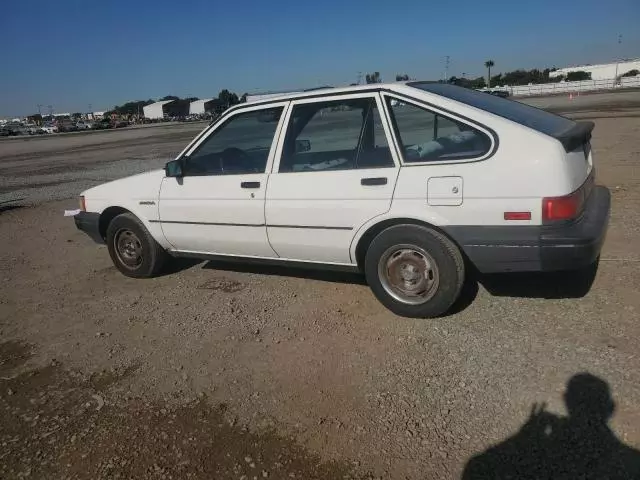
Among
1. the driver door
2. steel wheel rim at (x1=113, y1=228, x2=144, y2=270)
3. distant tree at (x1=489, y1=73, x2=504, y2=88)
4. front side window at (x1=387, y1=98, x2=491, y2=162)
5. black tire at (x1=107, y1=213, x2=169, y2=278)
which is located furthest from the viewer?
distant tree at (x1=489, y1=73, x2=504, y2=88)

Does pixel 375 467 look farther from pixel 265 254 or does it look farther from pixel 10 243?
pixel 10 243

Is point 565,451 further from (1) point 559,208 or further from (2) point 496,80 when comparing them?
(2) point 496,80

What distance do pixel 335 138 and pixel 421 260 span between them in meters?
1.37

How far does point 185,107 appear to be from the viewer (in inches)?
4594

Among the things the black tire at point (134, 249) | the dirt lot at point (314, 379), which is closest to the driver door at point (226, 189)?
the black tire at point (134, 249)

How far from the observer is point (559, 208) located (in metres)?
3.37

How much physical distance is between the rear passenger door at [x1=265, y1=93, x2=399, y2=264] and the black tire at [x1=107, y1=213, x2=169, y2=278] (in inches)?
60.8

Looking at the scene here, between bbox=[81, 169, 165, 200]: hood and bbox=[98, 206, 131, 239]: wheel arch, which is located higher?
bbox=[81, 169, 165, 200]: hood

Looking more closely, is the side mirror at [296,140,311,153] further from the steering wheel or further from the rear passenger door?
the steering wheel

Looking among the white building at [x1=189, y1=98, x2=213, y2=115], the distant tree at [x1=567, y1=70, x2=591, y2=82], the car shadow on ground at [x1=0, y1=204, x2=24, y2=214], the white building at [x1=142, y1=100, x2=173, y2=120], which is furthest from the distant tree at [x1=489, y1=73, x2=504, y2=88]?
the car shadow on ground at [x1=0, y1=204, x2=24, y2=214]

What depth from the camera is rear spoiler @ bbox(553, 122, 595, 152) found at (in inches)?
135

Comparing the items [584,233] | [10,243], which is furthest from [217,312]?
[10,243]

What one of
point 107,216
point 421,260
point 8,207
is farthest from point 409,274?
point 8,207

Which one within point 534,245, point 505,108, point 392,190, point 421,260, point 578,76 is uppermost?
point 578,76
